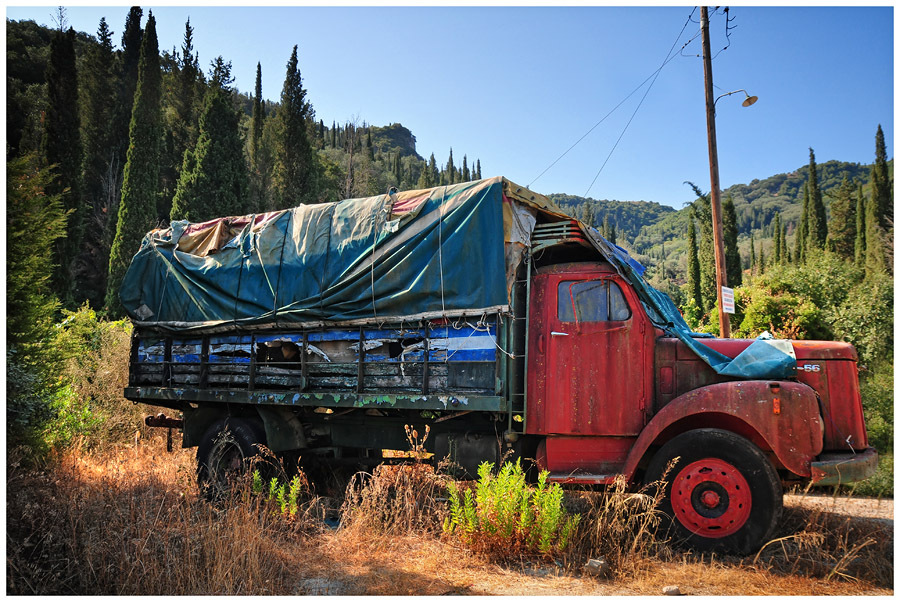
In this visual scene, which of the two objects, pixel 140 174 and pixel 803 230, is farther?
pixel 803 230

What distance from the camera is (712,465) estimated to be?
199 inches

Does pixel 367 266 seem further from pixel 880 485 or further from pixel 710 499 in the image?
pixel 880 485

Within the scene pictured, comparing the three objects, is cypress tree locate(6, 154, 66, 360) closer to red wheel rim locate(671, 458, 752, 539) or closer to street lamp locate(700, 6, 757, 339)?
red wheel rim locate(671, 458, 752, 539)

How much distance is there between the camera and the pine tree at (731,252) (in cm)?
2948

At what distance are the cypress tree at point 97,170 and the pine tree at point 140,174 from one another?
6.02 feet

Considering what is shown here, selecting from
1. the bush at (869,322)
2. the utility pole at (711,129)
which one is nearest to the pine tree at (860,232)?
the bush at (869,322)

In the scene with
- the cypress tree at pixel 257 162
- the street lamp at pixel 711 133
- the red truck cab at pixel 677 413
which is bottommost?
the red truck cab at pixel 677 413

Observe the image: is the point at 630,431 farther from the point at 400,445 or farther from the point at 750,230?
the point at 750,230

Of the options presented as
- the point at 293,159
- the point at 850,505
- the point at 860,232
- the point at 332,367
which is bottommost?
the point at 850,505

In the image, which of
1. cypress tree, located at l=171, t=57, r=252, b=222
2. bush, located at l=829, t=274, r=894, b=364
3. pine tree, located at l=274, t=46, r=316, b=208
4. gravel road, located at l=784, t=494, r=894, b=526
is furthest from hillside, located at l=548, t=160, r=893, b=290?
gravel road, located at l=784, t=494, r=894, b=526

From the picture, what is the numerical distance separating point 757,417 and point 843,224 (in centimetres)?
4298

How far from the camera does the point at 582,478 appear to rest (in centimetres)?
542

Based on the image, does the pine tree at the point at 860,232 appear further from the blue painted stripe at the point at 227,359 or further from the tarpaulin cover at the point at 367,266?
the blue painted stripe at the point at 227,359

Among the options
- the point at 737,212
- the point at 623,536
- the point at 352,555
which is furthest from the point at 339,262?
the point at 737,212
